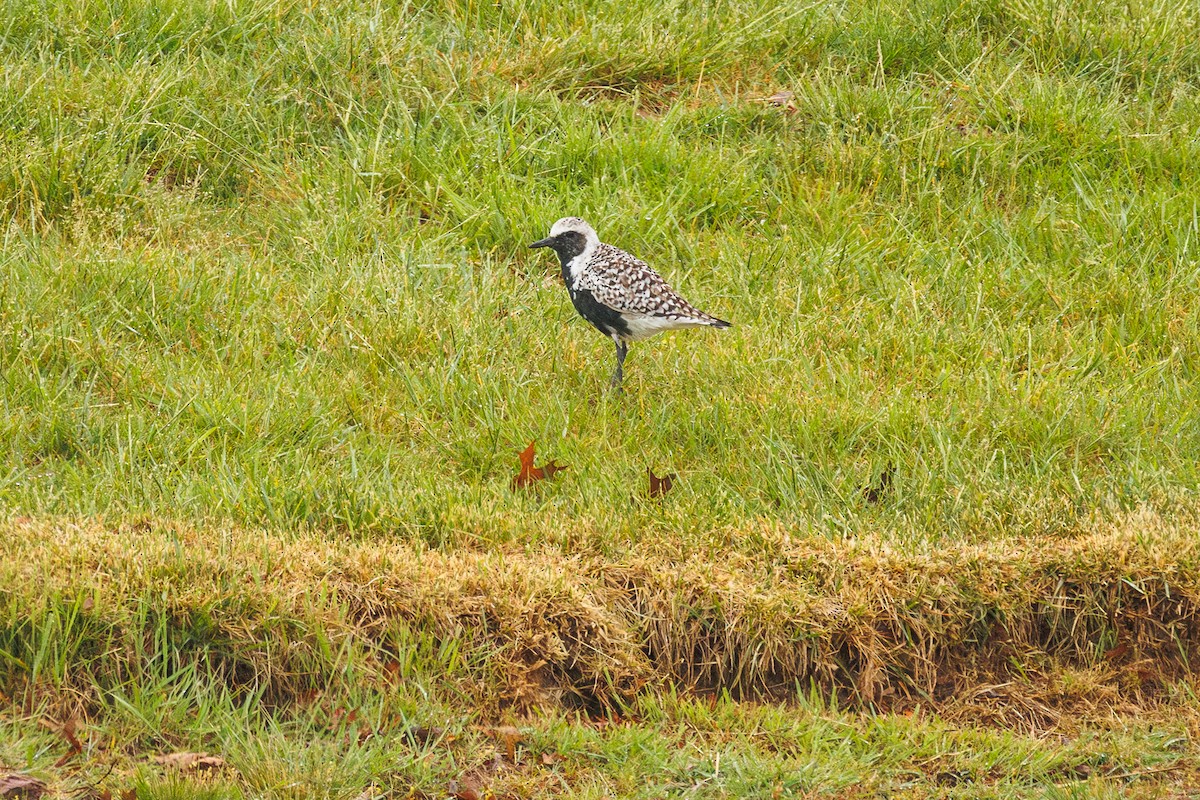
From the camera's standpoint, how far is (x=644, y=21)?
8.52m

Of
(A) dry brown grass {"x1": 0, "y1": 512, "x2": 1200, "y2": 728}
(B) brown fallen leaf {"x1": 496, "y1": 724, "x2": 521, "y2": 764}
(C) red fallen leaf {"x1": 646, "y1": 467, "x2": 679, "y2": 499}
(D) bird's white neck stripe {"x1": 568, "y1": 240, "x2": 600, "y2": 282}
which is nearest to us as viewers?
(B) brown fallen leaf {"x1": 496, "y1": 724, "x2": 521, "y2": 764}

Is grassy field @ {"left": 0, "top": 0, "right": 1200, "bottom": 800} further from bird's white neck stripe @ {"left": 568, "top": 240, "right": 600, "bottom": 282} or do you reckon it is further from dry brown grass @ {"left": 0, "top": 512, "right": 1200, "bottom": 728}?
bird's white neck stripe @ {"left": 568, "top": 240, "right": 600, "bottom": 282}

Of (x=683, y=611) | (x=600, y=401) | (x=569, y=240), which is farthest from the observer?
(x=569, y=240)

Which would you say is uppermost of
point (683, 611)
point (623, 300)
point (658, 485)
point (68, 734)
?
point (623, 300)

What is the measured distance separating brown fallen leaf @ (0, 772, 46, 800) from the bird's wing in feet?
10.2

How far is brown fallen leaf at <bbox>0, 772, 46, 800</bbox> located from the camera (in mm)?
4137

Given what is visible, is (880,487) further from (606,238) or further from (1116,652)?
(606,238)

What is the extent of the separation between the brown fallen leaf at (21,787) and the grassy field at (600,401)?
0.28ft

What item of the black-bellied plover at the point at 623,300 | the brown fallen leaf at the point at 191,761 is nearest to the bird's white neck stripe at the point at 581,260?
the black-bellied plover at the point at 623,300

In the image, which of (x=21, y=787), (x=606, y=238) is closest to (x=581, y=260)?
(x=606, y=238)

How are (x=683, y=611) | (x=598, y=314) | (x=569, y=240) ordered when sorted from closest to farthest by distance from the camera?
(x=683, y=611), (x=598, y=314), (x=569, y=240)

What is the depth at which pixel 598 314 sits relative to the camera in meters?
6.42

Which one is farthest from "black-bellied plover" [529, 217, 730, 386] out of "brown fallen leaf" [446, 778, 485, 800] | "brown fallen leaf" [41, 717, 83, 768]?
"brown fallen leaf" [41, 717, 83, 768]

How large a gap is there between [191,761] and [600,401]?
8.27 ft
